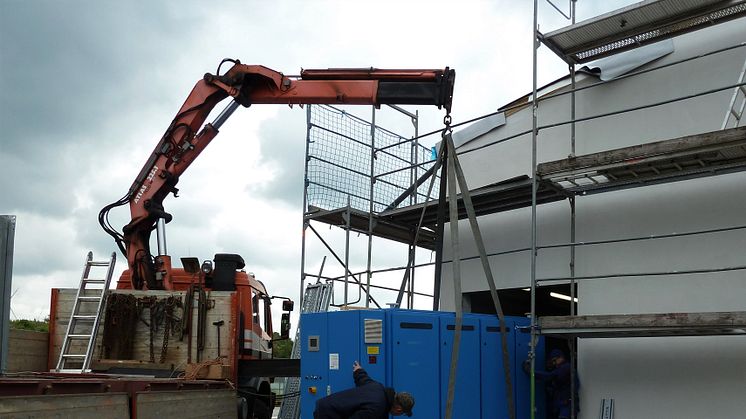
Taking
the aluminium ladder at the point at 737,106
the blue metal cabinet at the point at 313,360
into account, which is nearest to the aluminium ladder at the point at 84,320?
the blue metal cabinet at the point at 313,360

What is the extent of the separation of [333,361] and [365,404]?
5.10 ft

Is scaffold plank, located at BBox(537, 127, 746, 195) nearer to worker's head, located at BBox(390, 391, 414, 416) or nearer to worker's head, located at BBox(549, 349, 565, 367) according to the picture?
worker's head, located at BBox(549, 349, 565, 367)

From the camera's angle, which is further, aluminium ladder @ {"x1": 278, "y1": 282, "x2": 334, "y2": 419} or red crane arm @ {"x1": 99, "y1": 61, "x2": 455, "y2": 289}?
aluminium ladder @ {"x1": 278, "y1": 282, "x2": 334, "y2": 419}

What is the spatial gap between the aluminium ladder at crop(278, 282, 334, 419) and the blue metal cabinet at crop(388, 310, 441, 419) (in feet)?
13.9

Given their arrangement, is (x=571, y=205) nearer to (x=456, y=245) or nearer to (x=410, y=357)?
(x=456, y=245)

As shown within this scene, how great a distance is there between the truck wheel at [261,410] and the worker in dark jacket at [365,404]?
488 centimetres

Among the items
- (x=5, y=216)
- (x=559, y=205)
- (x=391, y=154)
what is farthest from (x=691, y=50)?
(x=5, y=216)

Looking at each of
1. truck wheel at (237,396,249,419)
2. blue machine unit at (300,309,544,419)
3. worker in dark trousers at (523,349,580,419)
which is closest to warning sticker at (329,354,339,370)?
blue machine unit at (300,309,544,419)

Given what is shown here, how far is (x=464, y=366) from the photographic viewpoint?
28.0 feet

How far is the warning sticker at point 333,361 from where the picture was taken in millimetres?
8008

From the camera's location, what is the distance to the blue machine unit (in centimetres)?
777

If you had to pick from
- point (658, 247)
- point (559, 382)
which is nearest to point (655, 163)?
point (658, 247)

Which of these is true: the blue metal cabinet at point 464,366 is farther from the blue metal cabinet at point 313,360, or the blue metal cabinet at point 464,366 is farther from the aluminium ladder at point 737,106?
the aluminium ladder at point 737,106

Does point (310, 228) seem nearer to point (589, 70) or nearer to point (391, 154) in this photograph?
point (391, 154)
